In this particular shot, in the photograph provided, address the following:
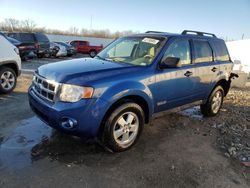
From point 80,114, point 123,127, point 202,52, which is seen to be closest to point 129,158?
point 123,127

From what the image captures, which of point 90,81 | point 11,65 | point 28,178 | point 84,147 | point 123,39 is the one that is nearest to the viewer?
point 28,178

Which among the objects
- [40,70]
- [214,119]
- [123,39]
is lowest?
[214,119]

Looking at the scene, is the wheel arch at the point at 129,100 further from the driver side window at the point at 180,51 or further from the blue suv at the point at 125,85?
the driver side window at the point at 180,51

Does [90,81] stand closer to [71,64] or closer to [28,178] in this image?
[71,64]

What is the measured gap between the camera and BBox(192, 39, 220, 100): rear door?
550 centimetres

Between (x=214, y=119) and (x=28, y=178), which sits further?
(x=214, y=119)

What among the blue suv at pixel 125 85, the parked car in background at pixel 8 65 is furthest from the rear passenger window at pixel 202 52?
the parked car in background at pixel 8 65

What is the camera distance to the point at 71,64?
15.0 feet

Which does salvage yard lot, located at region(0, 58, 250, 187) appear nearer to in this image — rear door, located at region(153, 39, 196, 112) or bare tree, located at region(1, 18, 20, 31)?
rear door, located at region(153, 39, 196, 112)

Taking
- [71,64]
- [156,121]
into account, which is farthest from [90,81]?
[156,121]

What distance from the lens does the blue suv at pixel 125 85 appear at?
3.76 meters

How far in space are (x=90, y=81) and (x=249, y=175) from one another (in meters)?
2.66

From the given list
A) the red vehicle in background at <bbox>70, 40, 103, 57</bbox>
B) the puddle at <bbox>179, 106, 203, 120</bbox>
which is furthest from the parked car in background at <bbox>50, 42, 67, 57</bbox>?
the puddle at <bbox>179, 106, 203, 120</bbox>

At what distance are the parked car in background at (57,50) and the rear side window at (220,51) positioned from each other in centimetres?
1652
